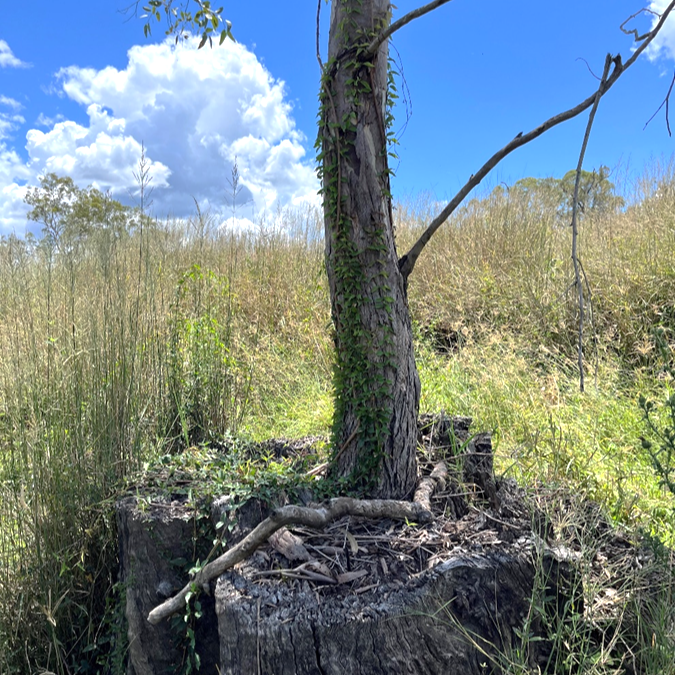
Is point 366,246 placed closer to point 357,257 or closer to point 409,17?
point 357,257

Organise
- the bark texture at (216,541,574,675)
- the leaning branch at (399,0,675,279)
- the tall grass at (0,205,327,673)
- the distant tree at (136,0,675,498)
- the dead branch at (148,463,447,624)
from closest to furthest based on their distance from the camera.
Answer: the bark texture at (216,541,574,675) → the leaning branch at (399,0,675,279) → the dead branch at (148,463,447,624) → the distant tree at (136,0,675,498) → the tall grass at (0,205,327,673)

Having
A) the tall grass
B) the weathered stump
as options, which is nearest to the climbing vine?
the weathered stump

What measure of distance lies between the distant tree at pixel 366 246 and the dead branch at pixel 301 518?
18 centimetres

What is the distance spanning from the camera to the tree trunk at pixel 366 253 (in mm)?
2025

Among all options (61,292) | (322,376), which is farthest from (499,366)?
(61,292)

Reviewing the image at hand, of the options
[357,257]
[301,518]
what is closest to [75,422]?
[301,518]

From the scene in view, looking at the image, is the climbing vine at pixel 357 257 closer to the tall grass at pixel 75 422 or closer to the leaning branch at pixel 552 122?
the leaning branch at pixel 552 122

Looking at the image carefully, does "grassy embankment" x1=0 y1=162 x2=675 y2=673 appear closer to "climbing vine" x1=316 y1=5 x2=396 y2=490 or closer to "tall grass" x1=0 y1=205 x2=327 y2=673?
"tall grass" x1=0 y1=205 x2=327 y2=673

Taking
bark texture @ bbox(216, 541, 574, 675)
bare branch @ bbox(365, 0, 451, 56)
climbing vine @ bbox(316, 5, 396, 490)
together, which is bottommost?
bark texture @ bbox(216, 541, 574, 675)

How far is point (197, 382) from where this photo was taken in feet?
10.8

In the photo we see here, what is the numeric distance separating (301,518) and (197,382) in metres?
1.75

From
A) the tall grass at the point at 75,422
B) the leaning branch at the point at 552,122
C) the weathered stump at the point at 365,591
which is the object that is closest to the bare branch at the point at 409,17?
the leaning branch at the point at 552,122

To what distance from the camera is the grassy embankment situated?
7.81 feet

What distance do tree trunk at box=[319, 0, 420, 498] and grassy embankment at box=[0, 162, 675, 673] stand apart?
2.50ft
